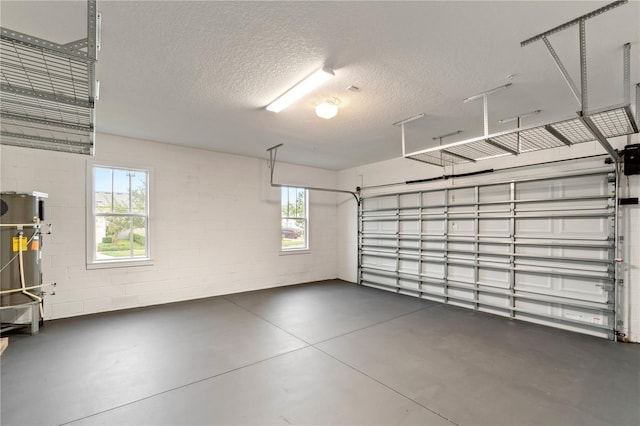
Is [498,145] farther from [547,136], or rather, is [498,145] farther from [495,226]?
Answer: [495,226]

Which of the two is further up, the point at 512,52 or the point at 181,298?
the point at 512,52

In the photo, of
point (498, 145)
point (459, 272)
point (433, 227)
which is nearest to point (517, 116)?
point (498, 145)

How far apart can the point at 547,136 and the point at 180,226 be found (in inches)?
218

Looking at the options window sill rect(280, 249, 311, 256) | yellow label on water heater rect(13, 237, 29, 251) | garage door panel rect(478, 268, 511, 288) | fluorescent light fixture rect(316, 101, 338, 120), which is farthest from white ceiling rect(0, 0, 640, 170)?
window sill rect(280, 249, 311, 256)

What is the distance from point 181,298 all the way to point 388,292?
410 centimetres

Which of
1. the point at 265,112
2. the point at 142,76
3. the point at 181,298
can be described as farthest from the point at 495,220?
the point at 181,298

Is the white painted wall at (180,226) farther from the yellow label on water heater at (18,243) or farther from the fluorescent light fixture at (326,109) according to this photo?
the fluorescent light fixture at (326,109)

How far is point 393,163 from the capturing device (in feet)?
20.5

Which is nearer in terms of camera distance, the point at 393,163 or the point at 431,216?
the point at 431,216

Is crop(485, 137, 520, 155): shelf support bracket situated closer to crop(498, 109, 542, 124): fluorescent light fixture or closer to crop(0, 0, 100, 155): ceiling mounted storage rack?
crop(498, 109, 542, 124): fluorescent light fixture

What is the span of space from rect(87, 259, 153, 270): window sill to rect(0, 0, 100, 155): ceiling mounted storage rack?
1841 millimetres

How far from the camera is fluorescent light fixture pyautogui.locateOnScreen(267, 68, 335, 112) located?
2510 mm

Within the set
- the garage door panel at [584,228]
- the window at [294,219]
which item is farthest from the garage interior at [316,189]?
the window at [294,219]

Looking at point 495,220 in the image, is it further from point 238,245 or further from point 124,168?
point 124,168
